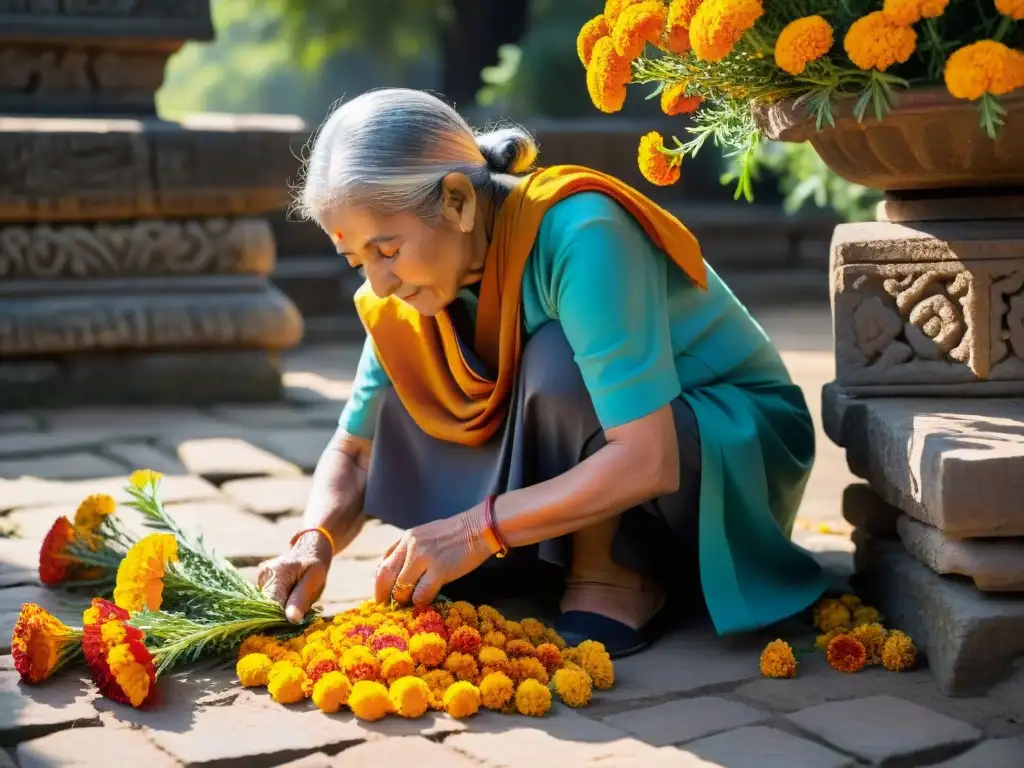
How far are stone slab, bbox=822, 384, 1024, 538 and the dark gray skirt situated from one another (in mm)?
338

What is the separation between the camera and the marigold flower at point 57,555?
2990 mm

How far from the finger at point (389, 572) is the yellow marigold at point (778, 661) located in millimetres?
658

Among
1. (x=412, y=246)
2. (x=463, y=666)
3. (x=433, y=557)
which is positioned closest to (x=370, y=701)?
(x=463, y=666)

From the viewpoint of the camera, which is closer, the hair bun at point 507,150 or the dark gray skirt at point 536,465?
the dark gray skirt at point 536,465

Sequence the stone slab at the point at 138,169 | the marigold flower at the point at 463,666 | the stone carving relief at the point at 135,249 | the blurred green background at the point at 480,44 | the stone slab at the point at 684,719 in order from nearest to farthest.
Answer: the stone slab at the point at 684,719 → the marigold flower at the point at 463,666 → the stone slab at the point at 138,169 → the stone carving relief at the point at 135,249 → the blurred green background at the point at 480,44

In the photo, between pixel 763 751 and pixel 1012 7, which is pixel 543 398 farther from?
pixel 1012 7

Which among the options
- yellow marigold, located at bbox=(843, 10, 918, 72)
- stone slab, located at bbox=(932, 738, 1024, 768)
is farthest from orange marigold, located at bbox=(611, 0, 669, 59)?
stone slab, located at bbox=(932, 738, 1024, 768)

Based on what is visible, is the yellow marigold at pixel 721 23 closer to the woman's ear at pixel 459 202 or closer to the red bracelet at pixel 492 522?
the woman's ear at pixel 459 202

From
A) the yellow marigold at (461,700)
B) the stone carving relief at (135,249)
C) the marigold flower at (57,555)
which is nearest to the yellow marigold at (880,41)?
the yellow marigold at (461,700)

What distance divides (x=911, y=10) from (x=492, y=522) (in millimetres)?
1103

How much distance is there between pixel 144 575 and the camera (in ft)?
8.34

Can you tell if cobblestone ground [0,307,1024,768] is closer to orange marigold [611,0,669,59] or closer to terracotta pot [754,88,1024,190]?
terracotta pot [754,88,1024,190]

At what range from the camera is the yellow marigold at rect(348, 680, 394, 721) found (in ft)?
7.38

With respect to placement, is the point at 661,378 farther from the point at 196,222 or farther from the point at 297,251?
the point at 297,251
